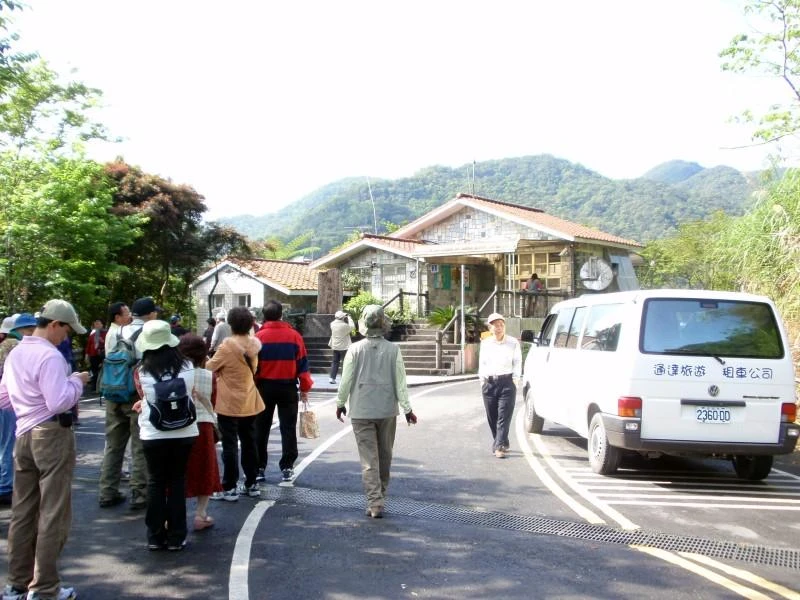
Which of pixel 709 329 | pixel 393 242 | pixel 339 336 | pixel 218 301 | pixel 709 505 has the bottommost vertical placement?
pixel 709 505

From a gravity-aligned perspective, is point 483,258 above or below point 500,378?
above

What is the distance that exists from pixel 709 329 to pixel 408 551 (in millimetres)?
4267

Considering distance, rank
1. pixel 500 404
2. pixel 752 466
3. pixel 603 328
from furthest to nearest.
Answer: pixel 500 404, pixel 603 328, pixel 752 466

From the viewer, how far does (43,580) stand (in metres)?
4.24

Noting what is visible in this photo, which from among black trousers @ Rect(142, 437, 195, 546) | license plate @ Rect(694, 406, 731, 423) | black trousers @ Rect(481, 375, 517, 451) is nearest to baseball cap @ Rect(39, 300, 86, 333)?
black trousers @ Rect(142, 437, 195, 546)

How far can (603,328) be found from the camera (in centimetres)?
853

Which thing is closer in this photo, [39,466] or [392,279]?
[39,466]

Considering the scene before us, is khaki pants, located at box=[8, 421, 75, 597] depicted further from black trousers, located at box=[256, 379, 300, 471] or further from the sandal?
black trousers, located at box=[256, 379, 300, 471]

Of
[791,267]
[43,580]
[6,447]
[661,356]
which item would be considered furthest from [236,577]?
[791,267]

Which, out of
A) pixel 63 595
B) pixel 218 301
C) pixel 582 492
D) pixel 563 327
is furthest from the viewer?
pixel 218 301

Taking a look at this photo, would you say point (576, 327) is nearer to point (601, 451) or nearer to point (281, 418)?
point (601, 451)

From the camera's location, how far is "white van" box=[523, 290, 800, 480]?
745 centimetres

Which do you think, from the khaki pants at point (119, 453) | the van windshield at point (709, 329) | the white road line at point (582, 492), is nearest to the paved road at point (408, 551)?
the white road line at point (582, 492)

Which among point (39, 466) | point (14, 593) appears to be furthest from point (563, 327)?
point (14, 593)
